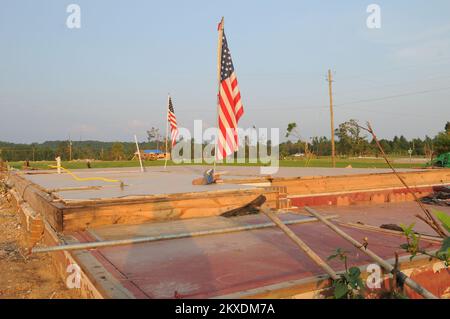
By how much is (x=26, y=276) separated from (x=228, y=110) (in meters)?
4.72

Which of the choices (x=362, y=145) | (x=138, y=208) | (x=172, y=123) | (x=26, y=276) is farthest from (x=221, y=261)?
(x=362, y=145)

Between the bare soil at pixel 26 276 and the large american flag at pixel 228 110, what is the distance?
3.94m

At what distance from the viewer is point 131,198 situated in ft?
18.5

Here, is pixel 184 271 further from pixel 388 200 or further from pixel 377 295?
pixel 388 200

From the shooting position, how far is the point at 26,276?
4.48m

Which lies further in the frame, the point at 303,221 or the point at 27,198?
the point at 27,198

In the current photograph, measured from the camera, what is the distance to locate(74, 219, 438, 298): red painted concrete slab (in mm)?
2988

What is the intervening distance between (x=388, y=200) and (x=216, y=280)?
10085mm

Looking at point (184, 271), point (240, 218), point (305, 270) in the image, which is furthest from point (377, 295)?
point (240, 218)

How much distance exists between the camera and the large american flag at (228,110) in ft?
25.8

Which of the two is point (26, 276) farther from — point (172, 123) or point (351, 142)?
point (351, 142)

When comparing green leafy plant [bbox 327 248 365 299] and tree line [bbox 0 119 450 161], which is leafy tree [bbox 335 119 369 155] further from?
green leafy plant [bbox 327 248 365 299]

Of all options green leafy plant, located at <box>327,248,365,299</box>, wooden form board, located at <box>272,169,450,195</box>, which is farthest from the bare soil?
wooden form board, located at <box>272,169,450,195</box>

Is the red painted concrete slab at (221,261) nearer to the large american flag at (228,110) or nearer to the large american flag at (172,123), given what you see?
the large american flag at (228,110)
